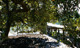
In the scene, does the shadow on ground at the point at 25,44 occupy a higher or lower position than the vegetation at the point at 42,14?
lower

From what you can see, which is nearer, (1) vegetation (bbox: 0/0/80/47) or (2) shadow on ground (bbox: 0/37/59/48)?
(1) vegetation (bbox: 0/0/80/47)

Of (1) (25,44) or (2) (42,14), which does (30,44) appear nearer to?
(1) (25,44)

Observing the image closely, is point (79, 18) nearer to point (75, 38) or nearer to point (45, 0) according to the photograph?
point (75, 38)

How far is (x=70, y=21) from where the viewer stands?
2121 millimetres

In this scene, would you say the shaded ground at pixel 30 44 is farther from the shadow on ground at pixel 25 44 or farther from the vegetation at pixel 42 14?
the vegetation at pixel 42 14

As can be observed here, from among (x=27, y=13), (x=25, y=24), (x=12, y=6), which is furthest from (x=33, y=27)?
(x=12, y=6)

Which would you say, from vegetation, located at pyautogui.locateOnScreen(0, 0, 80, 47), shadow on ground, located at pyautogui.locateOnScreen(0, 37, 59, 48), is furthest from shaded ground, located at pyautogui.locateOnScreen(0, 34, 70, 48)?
vegetation, located at pyautogui.locateOnScreen(0, 0, 80, 47)

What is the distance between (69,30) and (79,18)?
1.29 ft

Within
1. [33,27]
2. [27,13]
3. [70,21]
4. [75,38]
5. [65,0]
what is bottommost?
[33,27]

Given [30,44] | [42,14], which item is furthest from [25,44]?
[42,14]

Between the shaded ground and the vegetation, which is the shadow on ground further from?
the vegetation

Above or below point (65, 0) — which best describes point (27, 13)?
below

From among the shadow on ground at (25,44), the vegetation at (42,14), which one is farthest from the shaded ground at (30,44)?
the vegetation at (42,14)

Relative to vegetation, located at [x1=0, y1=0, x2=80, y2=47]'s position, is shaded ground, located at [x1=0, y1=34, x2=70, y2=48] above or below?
below
